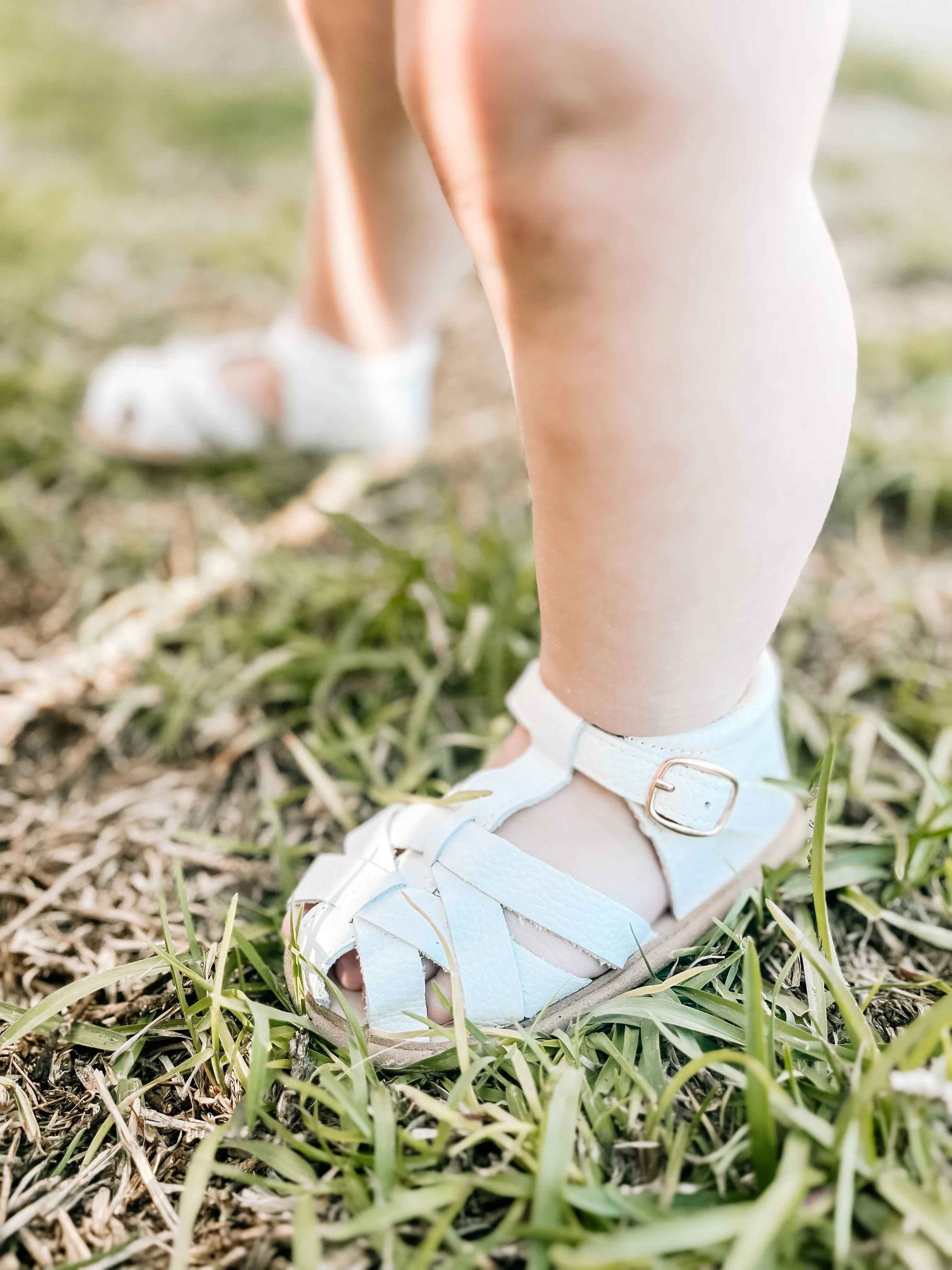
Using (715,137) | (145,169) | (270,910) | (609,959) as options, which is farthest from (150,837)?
(145,169)

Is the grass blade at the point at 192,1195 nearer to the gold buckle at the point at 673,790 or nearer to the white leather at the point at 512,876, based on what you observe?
the white leather at the point at 512,876

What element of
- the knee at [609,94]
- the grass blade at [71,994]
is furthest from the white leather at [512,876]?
the knee at [609,94]

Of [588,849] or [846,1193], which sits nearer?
[846,1193]

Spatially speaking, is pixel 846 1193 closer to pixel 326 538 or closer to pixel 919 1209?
pixel 919 1209

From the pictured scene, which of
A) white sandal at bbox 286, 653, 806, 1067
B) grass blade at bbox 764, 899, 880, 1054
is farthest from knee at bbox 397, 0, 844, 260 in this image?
grass blade at bbox 764, 899, 880, 1054

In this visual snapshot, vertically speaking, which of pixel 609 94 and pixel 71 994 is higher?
pixel 609 94

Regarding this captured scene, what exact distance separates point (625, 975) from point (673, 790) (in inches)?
6.0

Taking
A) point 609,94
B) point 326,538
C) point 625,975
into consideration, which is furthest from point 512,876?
point 326,538

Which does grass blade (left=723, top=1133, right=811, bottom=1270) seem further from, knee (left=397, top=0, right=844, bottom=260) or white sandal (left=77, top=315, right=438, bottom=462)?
white sandal (left=77, top=315, right=438, bottom=462)

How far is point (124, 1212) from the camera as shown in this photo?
0.63 meters

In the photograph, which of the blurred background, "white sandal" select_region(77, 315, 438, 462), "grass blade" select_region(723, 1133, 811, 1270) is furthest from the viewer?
"white sandal" select_region(77, 315, 438, 462)

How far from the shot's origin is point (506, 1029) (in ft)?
2.29

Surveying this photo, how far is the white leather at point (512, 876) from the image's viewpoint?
697 mm

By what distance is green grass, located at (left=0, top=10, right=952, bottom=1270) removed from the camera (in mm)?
567
